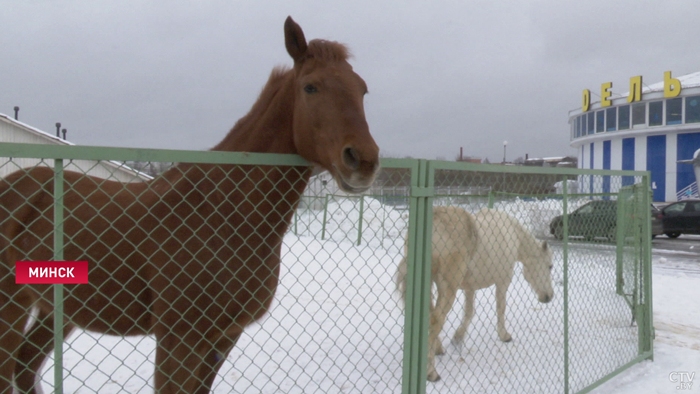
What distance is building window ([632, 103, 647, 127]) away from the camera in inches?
1003

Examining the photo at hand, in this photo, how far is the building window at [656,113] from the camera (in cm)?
2469

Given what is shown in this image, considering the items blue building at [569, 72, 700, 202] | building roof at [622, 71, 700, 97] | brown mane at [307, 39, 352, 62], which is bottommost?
brown mane at [307, 39, 352, 62]

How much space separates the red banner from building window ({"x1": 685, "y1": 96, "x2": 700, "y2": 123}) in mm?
30014

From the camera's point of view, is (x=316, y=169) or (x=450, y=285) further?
(x=450, y=285)

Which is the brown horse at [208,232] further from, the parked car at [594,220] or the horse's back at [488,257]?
the parked car at [594,220]

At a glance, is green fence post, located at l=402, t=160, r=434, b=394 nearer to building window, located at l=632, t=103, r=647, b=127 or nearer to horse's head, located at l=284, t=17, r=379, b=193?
horse's head, located at l=284, t=17, r=379, b=193

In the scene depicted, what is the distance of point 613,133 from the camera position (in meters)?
26.5

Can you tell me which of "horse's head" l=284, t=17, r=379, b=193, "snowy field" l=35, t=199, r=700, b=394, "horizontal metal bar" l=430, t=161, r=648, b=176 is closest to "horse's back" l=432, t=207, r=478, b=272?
"snowy field" l=35, t=199, r=700, b=394

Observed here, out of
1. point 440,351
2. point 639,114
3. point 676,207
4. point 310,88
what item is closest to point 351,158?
point 310,88

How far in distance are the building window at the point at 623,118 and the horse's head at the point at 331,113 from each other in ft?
97.2

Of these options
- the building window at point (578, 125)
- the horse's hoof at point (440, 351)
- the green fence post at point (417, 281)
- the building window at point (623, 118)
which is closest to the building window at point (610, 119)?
the building window at point (623, 118)

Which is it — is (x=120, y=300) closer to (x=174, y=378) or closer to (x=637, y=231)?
(x=174, y=378)

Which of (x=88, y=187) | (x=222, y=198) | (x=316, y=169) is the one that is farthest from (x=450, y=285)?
(x=88, y=187)

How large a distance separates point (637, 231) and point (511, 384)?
225cm
